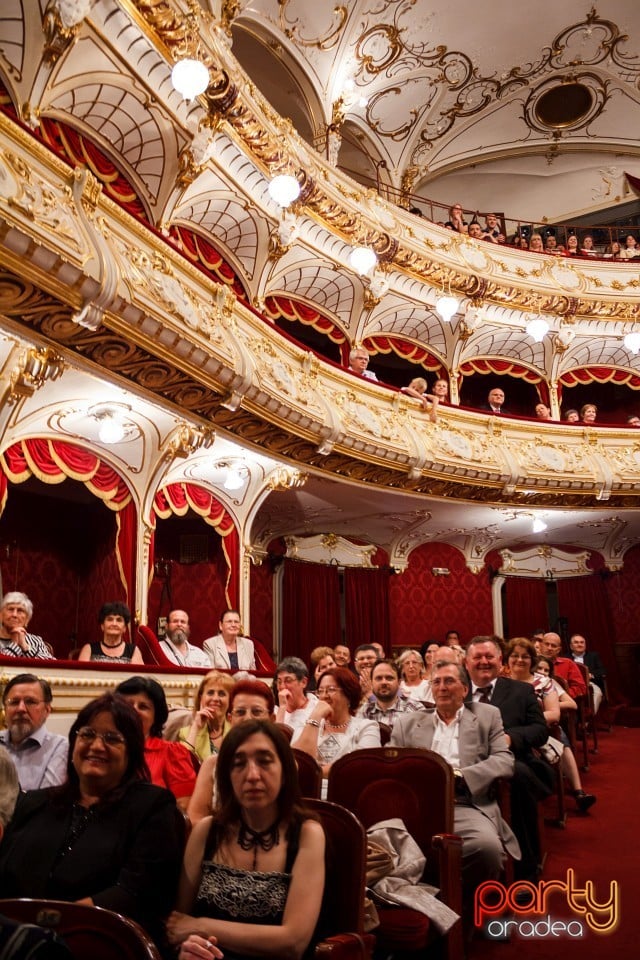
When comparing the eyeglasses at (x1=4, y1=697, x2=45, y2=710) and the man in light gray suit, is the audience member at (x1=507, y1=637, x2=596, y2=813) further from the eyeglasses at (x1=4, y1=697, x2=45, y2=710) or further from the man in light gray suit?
the eyeglasses at (x1=4, y1=697, x2=45, y2=710)

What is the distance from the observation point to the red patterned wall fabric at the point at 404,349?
10539 mm

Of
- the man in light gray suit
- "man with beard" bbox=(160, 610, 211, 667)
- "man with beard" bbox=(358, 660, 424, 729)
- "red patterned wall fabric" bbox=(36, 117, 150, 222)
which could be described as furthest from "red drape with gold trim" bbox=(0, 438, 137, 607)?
the man in light gray suit

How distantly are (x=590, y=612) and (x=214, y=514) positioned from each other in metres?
7.19

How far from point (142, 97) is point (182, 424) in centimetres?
272

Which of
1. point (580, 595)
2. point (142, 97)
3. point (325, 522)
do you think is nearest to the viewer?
point (142, 97)

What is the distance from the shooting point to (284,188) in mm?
6844

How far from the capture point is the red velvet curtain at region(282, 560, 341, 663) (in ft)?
31.1

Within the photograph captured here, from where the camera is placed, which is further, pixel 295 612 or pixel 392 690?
pixel 295 612

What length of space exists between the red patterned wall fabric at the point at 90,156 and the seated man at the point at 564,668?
493cm

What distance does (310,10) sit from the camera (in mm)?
9242

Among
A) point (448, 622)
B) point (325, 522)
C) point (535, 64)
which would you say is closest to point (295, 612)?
point (325, 522)

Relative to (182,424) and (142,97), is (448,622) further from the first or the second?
(142,97)

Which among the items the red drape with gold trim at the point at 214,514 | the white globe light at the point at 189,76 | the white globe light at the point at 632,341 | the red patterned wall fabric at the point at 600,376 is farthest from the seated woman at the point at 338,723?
the red patterned wall fabric at the point at 600,376

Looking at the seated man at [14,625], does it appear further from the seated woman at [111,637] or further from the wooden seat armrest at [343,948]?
the wooden seat armrest at [343,948]
